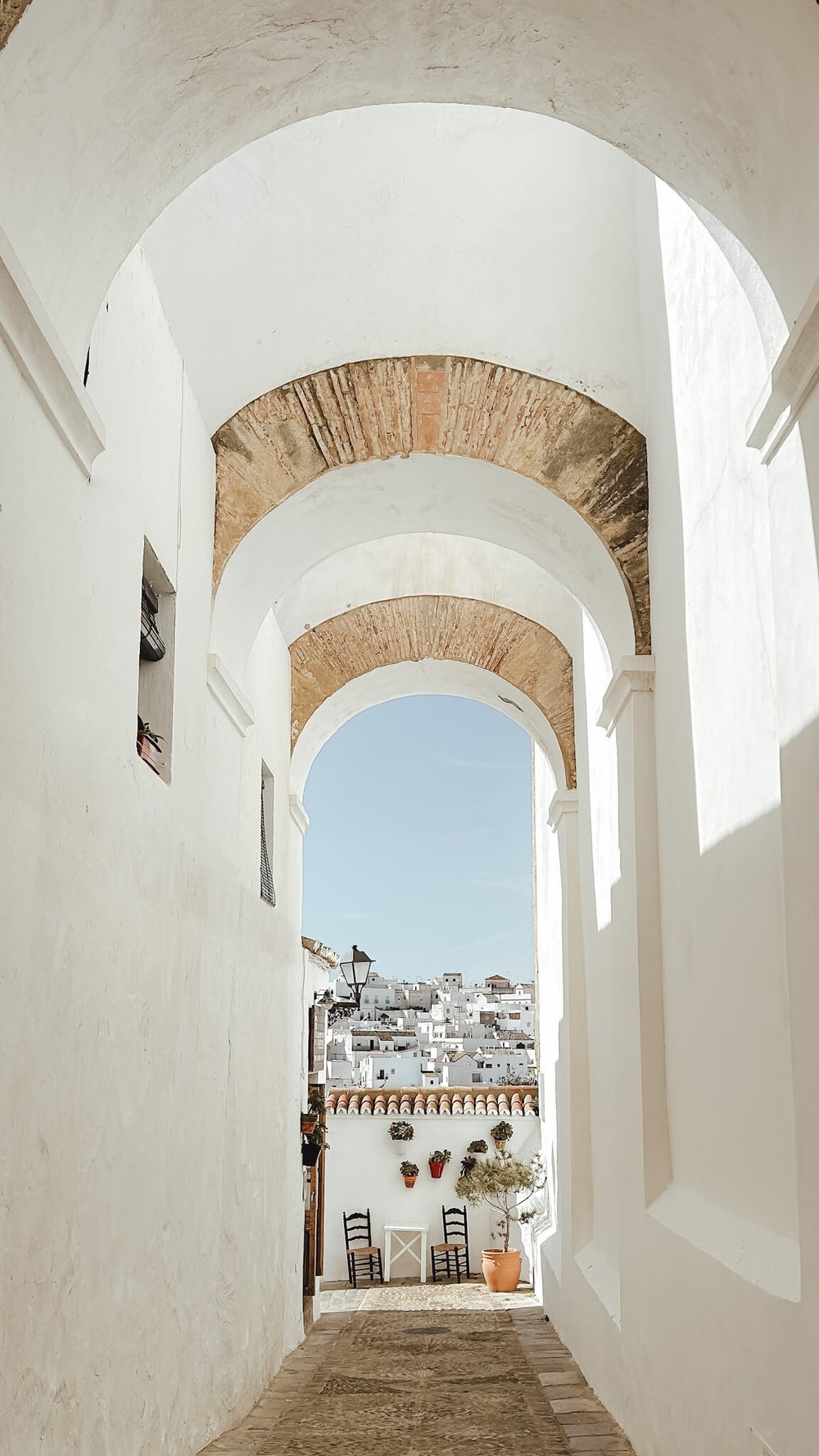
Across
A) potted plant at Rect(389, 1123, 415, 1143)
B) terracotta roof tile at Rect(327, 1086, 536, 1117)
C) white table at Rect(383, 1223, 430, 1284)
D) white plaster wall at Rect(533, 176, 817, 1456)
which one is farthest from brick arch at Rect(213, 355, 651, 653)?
white table at Rect(383, 1223, 430, 1284)

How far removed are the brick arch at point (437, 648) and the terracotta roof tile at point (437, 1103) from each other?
9585mm

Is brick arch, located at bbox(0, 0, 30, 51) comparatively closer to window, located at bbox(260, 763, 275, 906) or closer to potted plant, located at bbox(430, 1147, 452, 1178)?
window, located at bbox(260, 763, 275, 906)

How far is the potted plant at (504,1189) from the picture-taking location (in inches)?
497

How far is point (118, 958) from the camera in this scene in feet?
13.6

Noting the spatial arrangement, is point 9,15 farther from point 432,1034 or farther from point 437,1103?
point 432,1034

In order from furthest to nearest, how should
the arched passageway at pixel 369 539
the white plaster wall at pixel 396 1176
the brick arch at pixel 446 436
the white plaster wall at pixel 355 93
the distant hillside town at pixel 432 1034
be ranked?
the distant hillside town at pixel 432 1034 → the white plaster wall at pixel 396 1176 → the brick arch at pixel 446 436 → the arched passageway at pixel 369 539 → the white plaster wall at pixel 355 93

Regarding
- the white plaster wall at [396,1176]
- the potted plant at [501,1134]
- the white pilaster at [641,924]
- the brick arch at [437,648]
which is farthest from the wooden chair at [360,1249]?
the white pilaster at [641,924]

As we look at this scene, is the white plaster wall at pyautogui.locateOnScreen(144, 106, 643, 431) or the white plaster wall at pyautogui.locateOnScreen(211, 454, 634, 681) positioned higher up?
the white plaster wall at pyautogui.locateOnScreen(144, 106, 643, 431)

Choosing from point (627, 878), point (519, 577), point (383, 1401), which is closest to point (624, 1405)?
point (383, 1401)

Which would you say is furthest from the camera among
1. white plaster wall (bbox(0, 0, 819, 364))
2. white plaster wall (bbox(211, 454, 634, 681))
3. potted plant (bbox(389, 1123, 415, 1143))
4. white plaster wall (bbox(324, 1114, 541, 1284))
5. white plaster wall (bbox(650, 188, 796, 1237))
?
potted plant (bbox(389, 1123, 415, 1143))

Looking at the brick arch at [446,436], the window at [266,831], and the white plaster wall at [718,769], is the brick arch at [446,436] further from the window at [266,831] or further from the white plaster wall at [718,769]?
the window at [266,831]

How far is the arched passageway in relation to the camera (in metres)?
3.20

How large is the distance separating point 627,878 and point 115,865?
9.42ft

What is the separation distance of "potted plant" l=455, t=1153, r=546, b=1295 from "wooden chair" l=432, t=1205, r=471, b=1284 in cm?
213
